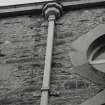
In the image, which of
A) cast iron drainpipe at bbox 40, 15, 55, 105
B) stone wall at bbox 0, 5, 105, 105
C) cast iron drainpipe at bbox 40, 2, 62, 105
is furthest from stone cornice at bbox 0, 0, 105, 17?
cast iron drainpipe at bbox 40, 15, 55, 105

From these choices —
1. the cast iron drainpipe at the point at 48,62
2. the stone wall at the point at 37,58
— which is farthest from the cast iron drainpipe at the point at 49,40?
the stone wall at the point at 37,58

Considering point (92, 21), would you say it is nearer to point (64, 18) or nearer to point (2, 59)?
point (64, 18)

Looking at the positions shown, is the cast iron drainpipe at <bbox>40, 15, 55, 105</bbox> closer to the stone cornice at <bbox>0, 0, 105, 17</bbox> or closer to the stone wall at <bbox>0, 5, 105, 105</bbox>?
the stone wall at <bbox>0, 5, 105, 105</bbox>

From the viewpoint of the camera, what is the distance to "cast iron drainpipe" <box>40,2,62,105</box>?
619 centimetres

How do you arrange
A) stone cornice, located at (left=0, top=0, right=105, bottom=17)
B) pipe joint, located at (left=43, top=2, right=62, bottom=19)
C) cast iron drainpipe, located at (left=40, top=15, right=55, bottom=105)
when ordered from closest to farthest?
cast iron drainpipe, located at (left=40, top=15, right=55, bottom=105)
pipe joint, located at (left=43, top=2, right=62, bottom=19)
stone cornice, located at (left=0, top=0, right=105, bottom=17)

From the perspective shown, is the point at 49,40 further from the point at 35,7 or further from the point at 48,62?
the point at 35,7

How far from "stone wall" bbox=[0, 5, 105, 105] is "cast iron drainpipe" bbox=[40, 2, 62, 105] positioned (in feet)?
0.35

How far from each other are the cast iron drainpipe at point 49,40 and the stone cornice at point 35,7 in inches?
9.5

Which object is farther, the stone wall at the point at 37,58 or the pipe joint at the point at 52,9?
the pipe joint at the point at 52,9

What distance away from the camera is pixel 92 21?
7.77m

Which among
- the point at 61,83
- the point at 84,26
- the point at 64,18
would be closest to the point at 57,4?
the point at 64,18

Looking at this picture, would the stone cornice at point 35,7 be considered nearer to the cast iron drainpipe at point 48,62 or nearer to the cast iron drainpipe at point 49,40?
the cast iron drainpipe at point 49,40

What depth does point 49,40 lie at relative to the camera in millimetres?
7254

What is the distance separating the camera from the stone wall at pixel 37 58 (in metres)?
6.24
